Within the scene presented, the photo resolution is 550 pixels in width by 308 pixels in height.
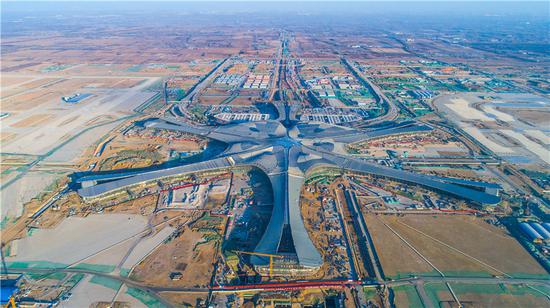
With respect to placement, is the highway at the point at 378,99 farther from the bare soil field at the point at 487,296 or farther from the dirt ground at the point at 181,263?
the dirt ground at the point at 181,263

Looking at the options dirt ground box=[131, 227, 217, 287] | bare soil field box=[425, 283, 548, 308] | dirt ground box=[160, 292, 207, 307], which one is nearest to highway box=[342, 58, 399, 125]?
bare soil field box=[425, 283, 548, 308]

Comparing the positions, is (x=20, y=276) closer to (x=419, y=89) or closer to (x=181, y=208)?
(x=181, y=208)

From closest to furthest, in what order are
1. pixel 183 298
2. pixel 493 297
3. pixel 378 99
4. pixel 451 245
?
pixel 183 298, pixel 493 297, pixel 451 245, pixel 378 99

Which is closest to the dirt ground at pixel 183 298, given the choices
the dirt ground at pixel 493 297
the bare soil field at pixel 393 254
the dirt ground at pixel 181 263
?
the dirt ground at pixel 181 263

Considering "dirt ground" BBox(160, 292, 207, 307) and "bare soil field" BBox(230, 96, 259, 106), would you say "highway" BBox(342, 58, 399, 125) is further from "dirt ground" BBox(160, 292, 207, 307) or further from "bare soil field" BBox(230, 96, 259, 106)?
"dirt ground" BBox(160, 292, 207, 307)

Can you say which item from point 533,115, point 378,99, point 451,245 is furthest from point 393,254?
point 533,115

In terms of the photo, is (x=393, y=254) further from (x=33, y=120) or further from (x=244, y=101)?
(x=33, y=120)

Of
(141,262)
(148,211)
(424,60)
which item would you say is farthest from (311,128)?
(424,60)

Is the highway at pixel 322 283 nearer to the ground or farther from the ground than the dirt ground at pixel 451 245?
nearer to the ground
